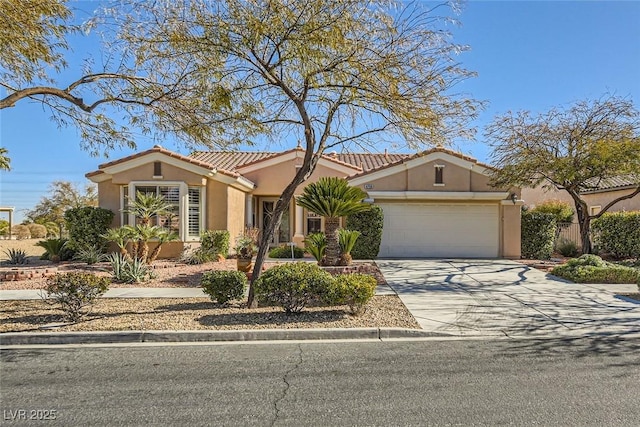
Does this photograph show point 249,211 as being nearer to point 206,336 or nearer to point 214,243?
point 214,243

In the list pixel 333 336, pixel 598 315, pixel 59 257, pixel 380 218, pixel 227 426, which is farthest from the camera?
pixel 380 218

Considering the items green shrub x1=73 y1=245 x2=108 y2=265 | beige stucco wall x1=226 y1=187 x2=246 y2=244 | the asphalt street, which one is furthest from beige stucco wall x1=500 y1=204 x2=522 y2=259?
green shrub x1=73 y1=245 x2=108 y2=265

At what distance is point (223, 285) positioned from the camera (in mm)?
7984

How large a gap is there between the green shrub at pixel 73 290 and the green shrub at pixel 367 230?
10.0 m

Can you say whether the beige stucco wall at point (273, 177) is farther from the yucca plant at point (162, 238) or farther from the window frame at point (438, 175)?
the yucca plant at point (162, 238)

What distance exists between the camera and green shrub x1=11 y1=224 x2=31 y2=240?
29766mm

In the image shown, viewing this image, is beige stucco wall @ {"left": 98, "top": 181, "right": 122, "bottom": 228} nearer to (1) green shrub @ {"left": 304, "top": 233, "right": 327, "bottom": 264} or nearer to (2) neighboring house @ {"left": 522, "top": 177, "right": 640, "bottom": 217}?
(1) green shrub @ {"left": 304, "top": 233, "right": 327, "bottom": 264}

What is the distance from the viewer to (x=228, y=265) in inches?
547

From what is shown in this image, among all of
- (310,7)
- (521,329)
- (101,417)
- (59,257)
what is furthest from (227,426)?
(59,257)

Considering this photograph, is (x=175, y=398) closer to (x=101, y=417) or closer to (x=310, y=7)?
(x=101, y=417)

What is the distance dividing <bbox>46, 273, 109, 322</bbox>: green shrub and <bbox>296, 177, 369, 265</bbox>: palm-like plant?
6449mm

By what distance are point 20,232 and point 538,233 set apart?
33.5 m

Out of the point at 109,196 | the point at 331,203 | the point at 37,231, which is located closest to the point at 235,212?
the point at 109,196

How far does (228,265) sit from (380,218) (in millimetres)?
5942
